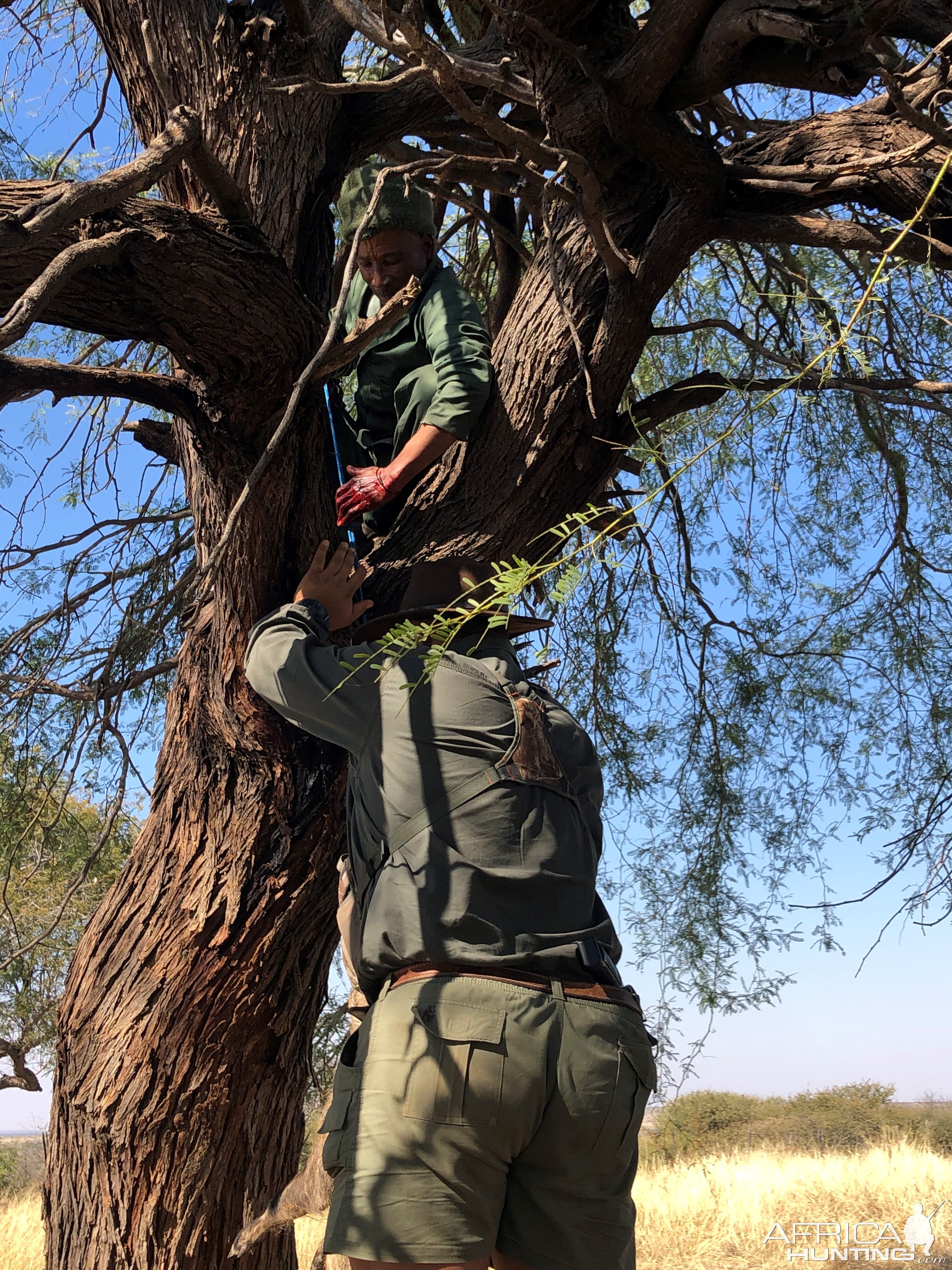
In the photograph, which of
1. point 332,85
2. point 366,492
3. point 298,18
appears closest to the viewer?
point 332,85

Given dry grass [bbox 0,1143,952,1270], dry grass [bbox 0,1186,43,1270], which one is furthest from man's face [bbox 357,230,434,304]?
dry grass [bbox 0,1186,43,1270]

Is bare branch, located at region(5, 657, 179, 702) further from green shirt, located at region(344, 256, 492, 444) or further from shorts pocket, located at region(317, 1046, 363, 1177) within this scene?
shorts pocket, located at region(317, 1046, 363, 1177)

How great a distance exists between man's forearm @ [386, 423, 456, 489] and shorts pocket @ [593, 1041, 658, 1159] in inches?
56.1

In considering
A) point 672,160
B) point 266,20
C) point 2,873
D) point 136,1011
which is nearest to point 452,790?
point 136,1011

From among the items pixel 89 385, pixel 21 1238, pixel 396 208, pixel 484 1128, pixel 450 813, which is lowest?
pixel 21 1238

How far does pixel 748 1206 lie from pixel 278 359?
16.5 feet

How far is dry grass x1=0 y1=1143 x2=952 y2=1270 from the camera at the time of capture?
5.08m

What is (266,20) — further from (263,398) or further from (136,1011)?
(136,1011)

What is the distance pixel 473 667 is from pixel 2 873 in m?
3.63

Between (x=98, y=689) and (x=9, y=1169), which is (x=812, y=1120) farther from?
(x=98, y=689)

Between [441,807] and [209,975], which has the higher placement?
[441,807]

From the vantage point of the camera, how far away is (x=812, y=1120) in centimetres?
1028

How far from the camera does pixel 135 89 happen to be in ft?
10.3

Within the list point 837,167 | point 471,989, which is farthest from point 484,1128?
point 837,167
